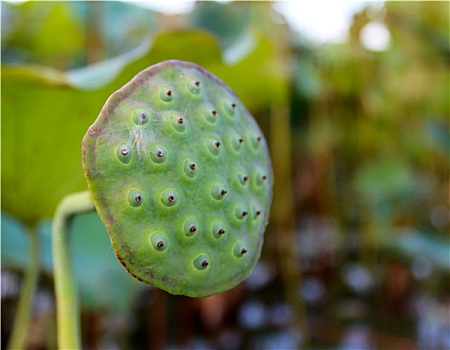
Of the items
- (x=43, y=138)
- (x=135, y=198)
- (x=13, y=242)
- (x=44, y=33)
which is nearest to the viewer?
(x=135, y=198)

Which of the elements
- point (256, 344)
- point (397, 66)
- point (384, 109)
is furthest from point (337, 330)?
point (397, 66)

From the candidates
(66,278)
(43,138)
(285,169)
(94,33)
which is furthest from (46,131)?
(285,169)

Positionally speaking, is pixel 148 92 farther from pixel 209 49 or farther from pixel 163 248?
pixel 209 49

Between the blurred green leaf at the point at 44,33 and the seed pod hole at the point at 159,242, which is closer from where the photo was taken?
the seed pod hole at the point at 159,242

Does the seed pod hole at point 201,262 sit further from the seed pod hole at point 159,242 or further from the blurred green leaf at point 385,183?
the blurred green leaf at point 385,183

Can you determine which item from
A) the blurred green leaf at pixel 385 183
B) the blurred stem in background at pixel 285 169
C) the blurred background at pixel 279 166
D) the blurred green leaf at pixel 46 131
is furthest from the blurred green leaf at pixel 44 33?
the blurred green leaf at pixel 385 183

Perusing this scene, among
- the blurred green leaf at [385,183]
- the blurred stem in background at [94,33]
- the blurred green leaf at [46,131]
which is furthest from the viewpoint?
the blurred green leaf at [385,183]

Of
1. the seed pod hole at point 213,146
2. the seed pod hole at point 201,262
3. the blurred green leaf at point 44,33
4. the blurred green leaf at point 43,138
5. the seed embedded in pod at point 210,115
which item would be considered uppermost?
the blurred green leaf at point 44,33

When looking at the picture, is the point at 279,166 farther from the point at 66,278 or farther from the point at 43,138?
the point at 66,278
